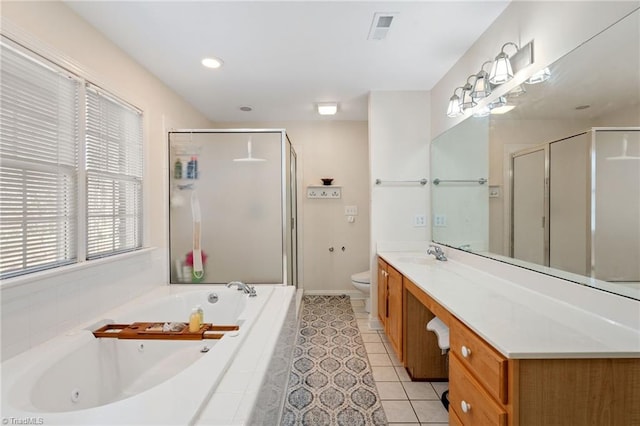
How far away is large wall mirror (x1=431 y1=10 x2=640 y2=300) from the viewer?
1.02 meters

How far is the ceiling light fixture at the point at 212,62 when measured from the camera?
2207 millimetres

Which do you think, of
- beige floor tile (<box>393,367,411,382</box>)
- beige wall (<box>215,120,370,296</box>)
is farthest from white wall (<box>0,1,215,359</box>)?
beige floor tile (<box>393,367,411,382</box>)

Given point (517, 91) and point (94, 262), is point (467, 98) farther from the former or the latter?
point (94, 262)

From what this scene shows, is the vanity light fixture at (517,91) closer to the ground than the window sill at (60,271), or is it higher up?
higher up

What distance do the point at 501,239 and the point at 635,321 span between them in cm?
76

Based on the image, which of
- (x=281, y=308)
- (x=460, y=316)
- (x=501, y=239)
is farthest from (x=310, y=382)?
(x=501, y=239)

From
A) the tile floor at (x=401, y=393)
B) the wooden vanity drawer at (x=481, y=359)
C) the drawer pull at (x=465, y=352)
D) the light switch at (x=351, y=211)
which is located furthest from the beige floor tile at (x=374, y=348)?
the light switch at (x=351, y=211)

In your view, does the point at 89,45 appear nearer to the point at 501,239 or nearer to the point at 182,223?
the point at 182,223

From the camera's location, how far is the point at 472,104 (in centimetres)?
198

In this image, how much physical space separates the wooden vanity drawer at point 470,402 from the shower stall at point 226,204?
65.1 inches

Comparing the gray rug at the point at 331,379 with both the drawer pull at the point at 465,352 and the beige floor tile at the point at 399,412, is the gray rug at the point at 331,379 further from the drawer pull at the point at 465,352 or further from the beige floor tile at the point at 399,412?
the drawer pull at the point at 465,352

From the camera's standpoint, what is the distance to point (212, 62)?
7.39 feet

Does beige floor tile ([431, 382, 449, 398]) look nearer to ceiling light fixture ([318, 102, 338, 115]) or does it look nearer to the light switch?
the light switch

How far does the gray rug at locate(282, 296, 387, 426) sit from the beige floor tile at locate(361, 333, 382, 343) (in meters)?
0.05
